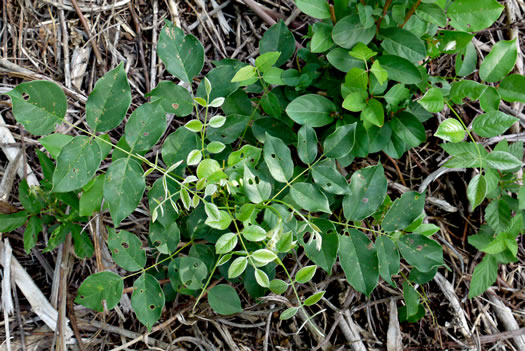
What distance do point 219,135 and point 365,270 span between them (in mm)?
601

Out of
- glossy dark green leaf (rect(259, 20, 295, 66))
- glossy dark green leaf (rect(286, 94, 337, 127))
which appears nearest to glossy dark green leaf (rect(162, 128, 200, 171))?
glossy dark green leaf (rect(286, 94, 337, 127))

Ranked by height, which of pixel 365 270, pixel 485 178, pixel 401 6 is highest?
pixel 401 6

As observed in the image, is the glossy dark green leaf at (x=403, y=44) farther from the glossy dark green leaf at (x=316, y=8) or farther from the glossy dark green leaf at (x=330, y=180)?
the glossy dark green leaf at (x=330, y=180)

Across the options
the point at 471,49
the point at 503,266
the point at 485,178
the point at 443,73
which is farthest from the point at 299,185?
the point at 503,266

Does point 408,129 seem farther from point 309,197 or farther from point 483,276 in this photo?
point 483,276

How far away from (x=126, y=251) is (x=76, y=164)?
331mm

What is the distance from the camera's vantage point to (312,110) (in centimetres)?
134

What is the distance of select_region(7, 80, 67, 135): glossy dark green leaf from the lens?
979 mm

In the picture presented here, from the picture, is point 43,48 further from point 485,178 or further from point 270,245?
point 485,178

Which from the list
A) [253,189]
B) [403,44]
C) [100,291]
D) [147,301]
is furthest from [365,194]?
[100,291]

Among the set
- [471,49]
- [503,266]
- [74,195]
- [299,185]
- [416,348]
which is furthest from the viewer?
[503,266]

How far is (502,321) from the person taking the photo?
1596mm

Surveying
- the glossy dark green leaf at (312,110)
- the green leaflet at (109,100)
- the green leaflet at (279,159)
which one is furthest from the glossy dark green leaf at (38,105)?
the glossy dark green leaf at (312,110)

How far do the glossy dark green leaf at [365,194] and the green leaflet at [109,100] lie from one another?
0.66 meters
